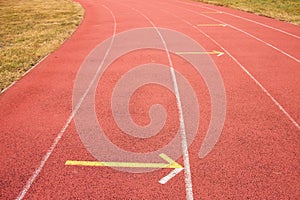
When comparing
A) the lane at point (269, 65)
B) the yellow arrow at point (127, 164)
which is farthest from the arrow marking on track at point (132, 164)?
the lane at point (269, 65)

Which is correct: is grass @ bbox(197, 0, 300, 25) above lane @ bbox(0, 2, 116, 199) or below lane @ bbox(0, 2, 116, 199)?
above

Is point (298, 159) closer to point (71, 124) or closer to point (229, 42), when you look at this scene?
point (71, 124)

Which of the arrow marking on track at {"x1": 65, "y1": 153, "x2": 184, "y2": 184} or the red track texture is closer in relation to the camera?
the red track texture

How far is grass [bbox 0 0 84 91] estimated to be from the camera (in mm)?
10758

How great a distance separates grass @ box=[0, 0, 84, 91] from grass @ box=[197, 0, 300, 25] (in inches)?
482

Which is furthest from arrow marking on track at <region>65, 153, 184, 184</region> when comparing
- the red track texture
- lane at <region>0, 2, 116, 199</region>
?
lane at <region>0, 2, 116, 199</region>

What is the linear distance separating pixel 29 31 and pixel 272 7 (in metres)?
17.5

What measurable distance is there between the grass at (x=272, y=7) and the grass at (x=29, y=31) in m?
12.3

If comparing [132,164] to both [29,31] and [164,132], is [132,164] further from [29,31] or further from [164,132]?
[29,31]

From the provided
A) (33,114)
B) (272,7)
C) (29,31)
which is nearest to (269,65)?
(33,114)

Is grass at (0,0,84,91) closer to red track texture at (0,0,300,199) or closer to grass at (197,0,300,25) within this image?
red track texture at (0,0,300,199)

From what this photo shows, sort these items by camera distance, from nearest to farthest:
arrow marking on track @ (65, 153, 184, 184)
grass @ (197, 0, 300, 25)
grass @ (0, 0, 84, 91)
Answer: arrow marking on track @ (65, 153, 184, 184)
grass @ (0, 0, 84, 91)
grass @ (197, 0, 300, 25)

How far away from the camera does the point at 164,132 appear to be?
21.4 ft

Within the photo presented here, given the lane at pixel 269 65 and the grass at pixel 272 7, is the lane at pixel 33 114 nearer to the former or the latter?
the lane at pixel 269 65
